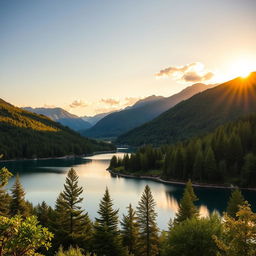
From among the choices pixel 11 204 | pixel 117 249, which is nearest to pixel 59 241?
pixel 117 249

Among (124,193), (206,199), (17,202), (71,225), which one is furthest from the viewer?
(124,193)

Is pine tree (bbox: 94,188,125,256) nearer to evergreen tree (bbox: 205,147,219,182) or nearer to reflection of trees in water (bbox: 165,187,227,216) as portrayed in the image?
reflection of trees in water (bbox: 165,187,227,216)

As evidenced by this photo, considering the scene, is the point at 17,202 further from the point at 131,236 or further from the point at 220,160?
the point at 220,160

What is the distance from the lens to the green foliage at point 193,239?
1358 inches

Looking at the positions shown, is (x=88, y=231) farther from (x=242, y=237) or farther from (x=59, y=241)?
(x=242, y=237)

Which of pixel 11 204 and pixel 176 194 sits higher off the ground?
pixel 11 204

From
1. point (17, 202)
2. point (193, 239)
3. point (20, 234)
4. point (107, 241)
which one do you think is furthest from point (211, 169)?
point (20, 234)

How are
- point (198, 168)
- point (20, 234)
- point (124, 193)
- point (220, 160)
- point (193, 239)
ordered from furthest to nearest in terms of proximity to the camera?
point (220, 160) → point (198, 168) → point (124, 193) → point (193, 239) → point (20, 234)

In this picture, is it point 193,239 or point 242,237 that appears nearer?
point 242,237

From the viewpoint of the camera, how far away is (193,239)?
116 feet

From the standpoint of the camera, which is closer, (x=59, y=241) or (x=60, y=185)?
(x=59, y=241)

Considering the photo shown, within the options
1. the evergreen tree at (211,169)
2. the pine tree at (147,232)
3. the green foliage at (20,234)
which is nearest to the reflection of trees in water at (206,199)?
the evergreen tree at (211,169)

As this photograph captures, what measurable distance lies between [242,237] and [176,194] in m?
88.1

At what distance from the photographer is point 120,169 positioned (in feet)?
518
